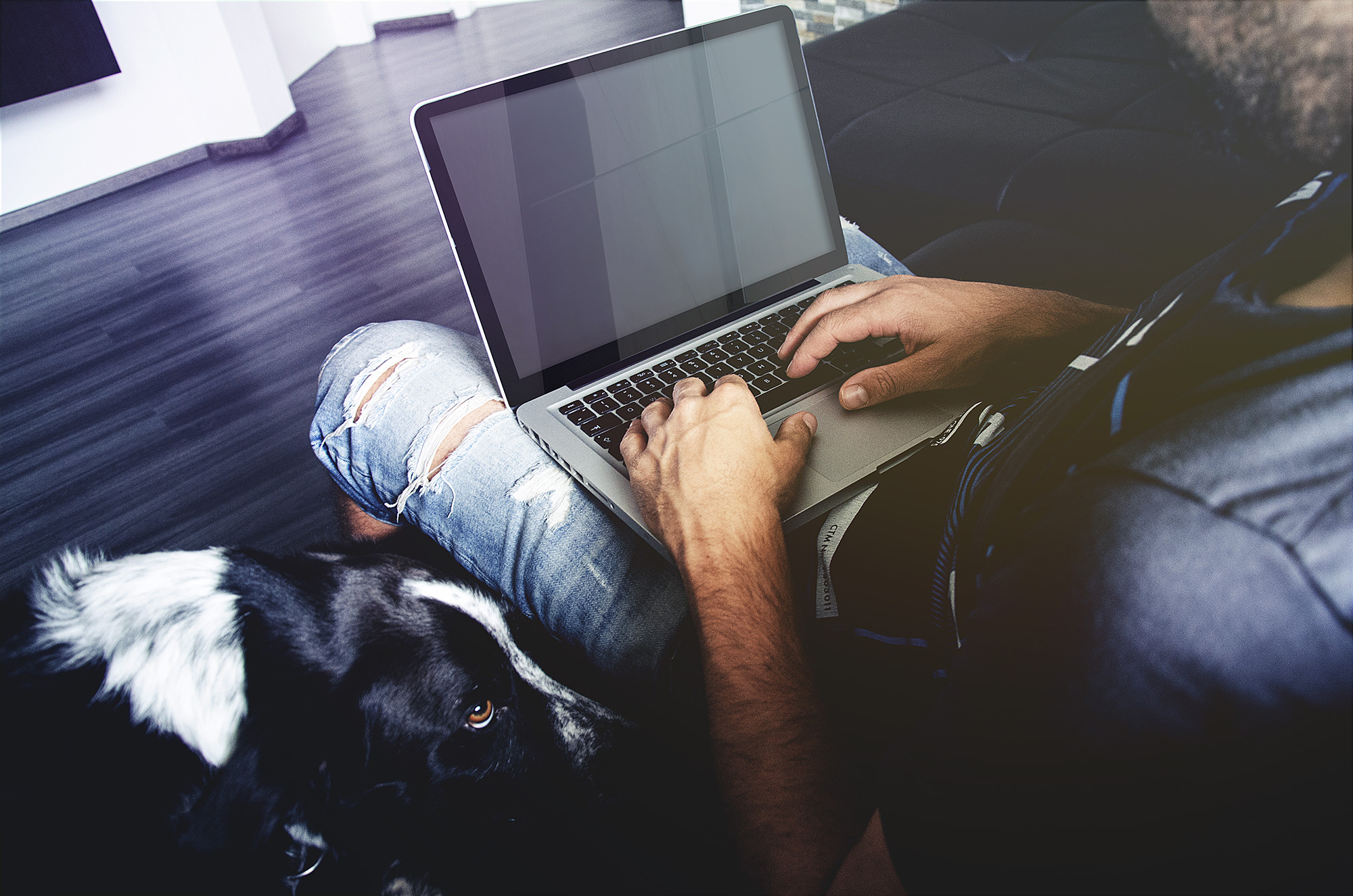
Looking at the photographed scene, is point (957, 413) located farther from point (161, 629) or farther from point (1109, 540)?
point (161, 629)

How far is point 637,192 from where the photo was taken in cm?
84

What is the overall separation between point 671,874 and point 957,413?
0.53 meters

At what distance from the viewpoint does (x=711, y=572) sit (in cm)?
60

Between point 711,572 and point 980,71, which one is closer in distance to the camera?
point 711,572

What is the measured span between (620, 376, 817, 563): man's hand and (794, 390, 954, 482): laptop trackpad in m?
0.03

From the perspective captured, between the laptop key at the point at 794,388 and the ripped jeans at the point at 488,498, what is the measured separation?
0.72 ft

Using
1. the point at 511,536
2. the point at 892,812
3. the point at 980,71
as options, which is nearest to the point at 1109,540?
the point at 892,812

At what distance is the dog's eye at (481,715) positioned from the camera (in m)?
0.64

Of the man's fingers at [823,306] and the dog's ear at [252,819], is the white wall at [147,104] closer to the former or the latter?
the man's fingers at [823,306]

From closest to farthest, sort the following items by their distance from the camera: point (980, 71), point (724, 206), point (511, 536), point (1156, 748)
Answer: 1. point (1156, 748)
2. point (511, 536)
3. point (724, 206)
4. point (980, 71)

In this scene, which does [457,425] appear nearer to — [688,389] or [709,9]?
[688,389]

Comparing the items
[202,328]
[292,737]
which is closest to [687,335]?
[292,737]

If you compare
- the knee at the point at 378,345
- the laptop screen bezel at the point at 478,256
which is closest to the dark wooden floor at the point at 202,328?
the knee at the point at 378,345

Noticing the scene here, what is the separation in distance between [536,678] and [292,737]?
24 centimetres
